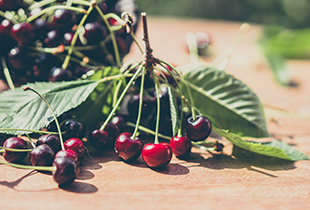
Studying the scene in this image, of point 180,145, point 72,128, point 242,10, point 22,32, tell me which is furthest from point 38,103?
point 242,10

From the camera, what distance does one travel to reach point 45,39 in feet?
2.50

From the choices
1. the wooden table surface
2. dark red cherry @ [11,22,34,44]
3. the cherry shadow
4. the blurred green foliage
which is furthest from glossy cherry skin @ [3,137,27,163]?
the blurred green foliage

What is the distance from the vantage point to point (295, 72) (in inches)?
55.7

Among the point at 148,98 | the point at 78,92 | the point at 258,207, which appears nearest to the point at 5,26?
the point at 78,92

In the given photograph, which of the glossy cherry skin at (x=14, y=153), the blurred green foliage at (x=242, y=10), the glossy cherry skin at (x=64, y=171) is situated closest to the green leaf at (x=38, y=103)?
the glossy cherry skin at (x=14, y=153)

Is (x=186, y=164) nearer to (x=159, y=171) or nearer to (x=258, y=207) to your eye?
(x=159, y=171)

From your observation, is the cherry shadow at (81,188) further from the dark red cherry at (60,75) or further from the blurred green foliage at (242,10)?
the blurred green foliage at (242,10)

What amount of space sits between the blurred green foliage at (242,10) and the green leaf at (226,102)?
409cm

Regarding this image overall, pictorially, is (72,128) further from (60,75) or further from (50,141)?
(60,75)

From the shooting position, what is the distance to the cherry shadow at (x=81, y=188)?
461 mm

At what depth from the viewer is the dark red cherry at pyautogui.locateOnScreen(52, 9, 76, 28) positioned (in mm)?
709

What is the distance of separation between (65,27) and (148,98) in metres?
0.28

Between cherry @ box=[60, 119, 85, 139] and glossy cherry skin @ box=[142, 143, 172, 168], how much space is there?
5.8 inches

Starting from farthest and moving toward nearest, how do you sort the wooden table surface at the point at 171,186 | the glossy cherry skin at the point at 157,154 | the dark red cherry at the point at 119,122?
the dark red cherry at the point at 119,122
the glossy cherry skin at the point at 157,154
the wooden table surface at the point at 171,186
